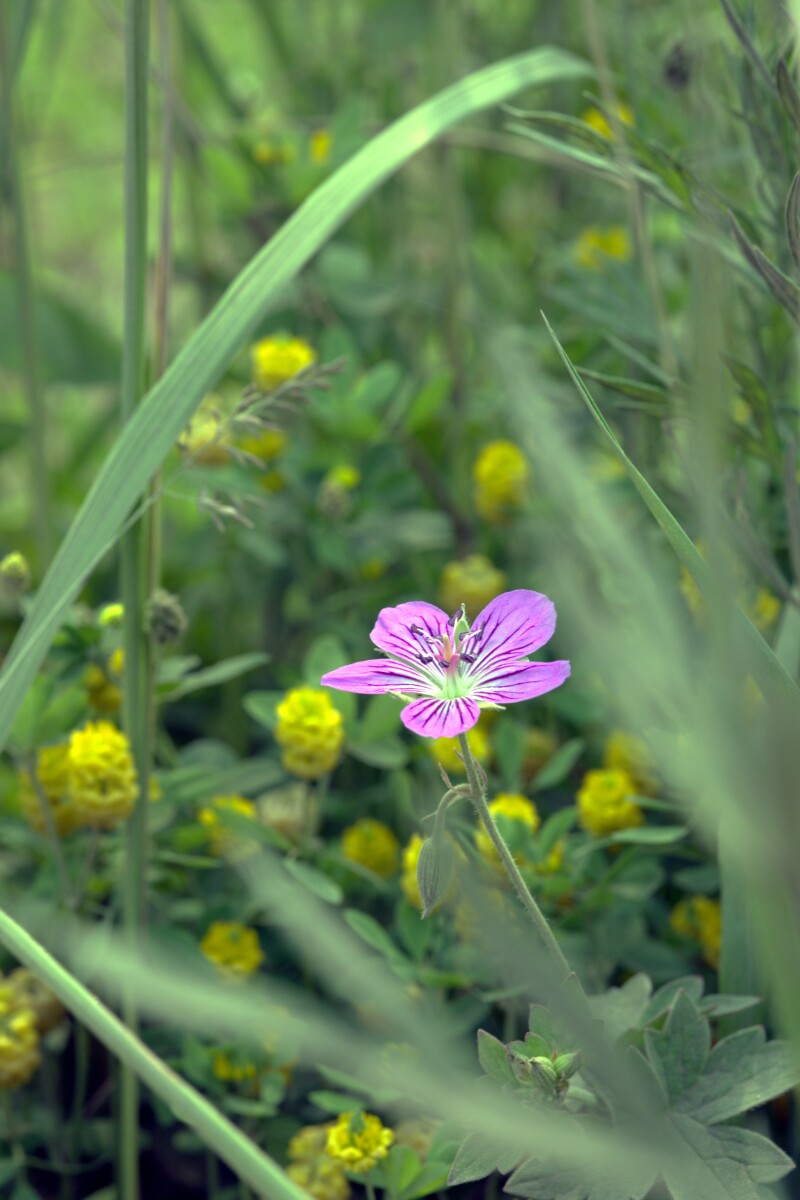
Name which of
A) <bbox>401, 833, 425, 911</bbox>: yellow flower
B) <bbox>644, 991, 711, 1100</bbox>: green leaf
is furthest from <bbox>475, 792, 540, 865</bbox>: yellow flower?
<bbox>644, 991, 711, 1100</bbox>: green leaf

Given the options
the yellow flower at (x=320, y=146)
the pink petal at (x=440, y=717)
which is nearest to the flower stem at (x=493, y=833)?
the pink petal at (x=440, y=717)

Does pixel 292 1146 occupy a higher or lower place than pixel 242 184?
lower

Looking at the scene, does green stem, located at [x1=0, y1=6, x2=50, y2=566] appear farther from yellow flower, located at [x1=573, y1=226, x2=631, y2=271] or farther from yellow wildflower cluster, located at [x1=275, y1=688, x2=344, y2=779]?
yellow flower, located at [x1=573, y1=226, x2=631, y2=271]

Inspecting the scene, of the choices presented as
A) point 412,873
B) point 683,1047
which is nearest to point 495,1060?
point 683,1047

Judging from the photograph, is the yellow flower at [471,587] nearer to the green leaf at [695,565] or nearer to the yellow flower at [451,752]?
the yellow flower at [451,752]

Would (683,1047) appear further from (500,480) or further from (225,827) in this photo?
(500,480)

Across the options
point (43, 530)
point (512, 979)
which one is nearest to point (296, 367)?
point (43, 530)

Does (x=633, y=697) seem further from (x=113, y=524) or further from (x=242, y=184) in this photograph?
(x=242, y=184)
